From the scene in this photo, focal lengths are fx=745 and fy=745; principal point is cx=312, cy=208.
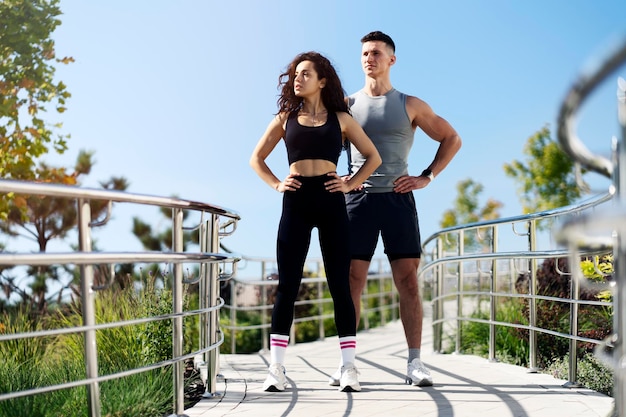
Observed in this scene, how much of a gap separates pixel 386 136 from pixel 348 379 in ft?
4.56

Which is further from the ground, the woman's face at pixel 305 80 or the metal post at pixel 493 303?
the woman's face at pixel 305 80

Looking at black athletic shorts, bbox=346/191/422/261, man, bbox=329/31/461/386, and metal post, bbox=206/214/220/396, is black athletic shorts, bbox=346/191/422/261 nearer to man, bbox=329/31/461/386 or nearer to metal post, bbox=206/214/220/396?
man, bbox=329/31/461/386

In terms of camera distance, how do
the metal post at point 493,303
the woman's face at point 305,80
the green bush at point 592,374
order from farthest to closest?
the metal post at point 493,303 → the green bush at point 592,374 → the woman's face at point 305,80

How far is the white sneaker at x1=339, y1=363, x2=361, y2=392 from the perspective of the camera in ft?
13.2

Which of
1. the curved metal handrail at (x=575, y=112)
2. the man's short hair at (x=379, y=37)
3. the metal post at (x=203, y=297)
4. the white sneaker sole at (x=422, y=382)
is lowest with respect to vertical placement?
the white sneaker sole at (x=422, y=382)

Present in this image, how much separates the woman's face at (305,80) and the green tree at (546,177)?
2623 centimetres

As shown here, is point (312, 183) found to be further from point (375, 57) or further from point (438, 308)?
point (438, 308)

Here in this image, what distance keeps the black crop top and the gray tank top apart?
385 millimetres

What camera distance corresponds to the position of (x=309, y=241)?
397 cm

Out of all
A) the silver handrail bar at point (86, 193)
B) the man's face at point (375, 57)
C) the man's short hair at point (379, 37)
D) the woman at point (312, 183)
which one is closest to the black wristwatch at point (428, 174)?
the woman at point (312, 183)

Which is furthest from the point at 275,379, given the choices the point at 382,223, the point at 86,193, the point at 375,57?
the point at 375,57

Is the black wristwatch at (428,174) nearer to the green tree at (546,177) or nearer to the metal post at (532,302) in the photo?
the metal post at (532,302)

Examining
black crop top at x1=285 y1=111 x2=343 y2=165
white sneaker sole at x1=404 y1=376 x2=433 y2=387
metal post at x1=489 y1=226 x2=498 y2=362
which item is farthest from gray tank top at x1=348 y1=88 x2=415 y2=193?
metal post at x1=489 y1=226 x2=498 y2=362

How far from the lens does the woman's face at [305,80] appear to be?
3938 millimetres
